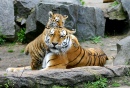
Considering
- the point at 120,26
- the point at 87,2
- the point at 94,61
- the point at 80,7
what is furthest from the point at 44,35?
the point at 87,2

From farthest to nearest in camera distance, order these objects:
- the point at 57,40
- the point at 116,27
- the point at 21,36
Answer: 1. the point at 116,27
2. the point at 21,36
3. the point at 57,40

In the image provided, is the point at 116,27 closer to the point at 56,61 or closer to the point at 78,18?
the point at 78,18

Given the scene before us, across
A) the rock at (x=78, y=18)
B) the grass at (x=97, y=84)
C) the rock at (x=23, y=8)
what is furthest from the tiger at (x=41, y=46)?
the rock at (x=23, y=8)

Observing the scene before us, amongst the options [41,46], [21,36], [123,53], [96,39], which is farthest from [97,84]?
[21,36]

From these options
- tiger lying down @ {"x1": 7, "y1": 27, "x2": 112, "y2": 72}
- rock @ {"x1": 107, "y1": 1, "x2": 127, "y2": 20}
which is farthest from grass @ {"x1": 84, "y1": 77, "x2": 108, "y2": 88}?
rock @ {"x1": 107, "y1": 1, "x2": 127, "y2": 20}

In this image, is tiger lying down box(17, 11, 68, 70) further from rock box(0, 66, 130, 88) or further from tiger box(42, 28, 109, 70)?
rock box(0, 66, 130, 88)

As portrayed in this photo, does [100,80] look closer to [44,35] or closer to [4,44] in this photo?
[44,35]

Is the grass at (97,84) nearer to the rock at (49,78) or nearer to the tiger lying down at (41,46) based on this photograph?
the rock at (49,78)

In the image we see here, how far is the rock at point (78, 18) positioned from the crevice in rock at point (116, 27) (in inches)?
16.8

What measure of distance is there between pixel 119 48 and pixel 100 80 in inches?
48.3

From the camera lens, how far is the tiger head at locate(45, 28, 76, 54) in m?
6.09

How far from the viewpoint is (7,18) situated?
32.2 feet

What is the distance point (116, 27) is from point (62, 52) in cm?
439

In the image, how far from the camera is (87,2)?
11.8m
